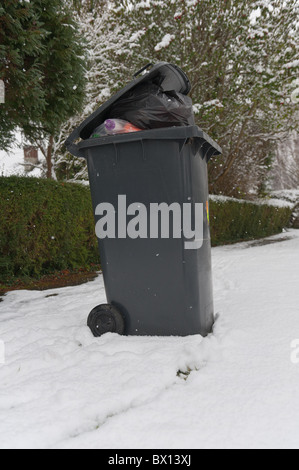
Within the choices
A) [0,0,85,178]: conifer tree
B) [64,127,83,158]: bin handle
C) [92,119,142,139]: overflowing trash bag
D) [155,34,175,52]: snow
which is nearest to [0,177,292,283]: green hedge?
[0,0,85,178]: conifer tree

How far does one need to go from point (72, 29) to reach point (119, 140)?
3.07 meters

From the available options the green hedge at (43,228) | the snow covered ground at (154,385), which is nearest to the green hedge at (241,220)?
the green hedge at (43,228)

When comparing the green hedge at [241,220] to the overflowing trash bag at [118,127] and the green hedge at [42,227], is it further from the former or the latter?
the overflowing trash bag at [118,127]

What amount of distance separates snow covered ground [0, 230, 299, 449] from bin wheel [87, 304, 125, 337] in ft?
0.23

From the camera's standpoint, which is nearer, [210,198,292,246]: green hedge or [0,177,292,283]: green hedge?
[0,177,292,283]: green hedge

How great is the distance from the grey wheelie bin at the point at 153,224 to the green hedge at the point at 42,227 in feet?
7.31

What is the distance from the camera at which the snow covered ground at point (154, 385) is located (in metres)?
1.33

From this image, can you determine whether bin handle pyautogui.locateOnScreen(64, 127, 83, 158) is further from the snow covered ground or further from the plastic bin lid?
the snow covered ground

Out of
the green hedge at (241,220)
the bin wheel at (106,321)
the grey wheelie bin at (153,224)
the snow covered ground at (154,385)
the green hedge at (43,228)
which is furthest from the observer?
the green hedge at (241,220)

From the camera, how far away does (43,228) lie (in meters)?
4.68

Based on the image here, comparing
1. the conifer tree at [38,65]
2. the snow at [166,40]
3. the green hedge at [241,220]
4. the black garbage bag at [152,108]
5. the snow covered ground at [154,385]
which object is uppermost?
the snow at [166,40]

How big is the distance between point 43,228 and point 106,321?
8.73 feet

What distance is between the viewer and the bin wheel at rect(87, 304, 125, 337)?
7.57 feet

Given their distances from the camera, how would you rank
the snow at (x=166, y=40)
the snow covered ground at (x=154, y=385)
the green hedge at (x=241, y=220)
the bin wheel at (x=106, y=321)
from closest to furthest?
1. the snow covered ground at (x=154, y=385)
2. the bin wheel at (x=106, y=321)
3. the snow at (x=166, y=40)
4. the green hedge at (x=241, y=220)
